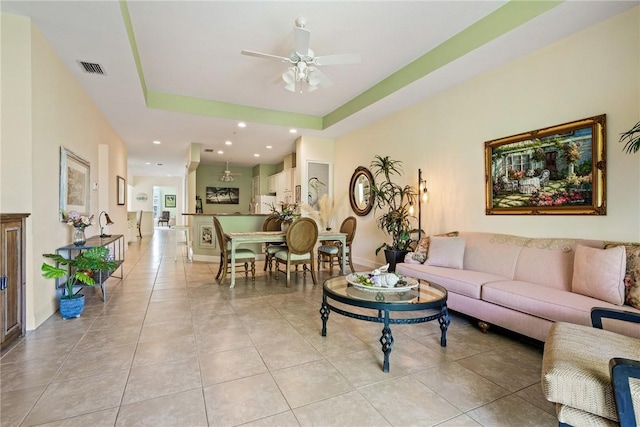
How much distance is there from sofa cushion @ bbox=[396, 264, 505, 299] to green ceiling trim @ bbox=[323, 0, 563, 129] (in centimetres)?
231

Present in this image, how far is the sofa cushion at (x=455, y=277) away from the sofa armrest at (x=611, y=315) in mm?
951

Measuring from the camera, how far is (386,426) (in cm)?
148

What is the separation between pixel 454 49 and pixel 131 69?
370 cm

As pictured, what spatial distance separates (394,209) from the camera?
473 centimetres

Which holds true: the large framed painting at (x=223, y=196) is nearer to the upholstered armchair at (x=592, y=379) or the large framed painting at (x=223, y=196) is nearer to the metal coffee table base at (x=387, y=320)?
the metal coffee table base at (x=387, y=320)

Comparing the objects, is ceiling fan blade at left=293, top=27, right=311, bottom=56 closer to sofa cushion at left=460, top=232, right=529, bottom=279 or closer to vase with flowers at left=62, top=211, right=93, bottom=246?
sofa cushion at left=460, top=232, right=529, bottom=279

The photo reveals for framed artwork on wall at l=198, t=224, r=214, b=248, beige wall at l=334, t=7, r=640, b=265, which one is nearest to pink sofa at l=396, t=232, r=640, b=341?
beige wall at l=334, t=7, r=640, b=265

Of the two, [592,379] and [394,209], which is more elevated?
[394,209]

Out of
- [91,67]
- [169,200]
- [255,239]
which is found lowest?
[255,239]

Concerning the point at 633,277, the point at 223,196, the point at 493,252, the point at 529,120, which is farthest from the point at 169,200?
the point at 633,277

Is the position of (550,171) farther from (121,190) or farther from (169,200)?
(169,200)

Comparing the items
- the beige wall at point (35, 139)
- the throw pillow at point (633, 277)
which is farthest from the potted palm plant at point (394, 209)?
the beige wall at point (35, 139)

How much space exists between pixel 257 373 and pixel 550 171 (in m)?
3.23

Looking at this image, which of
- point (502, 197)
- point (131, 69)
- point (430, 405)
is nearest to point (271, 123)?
point (131, 69)
